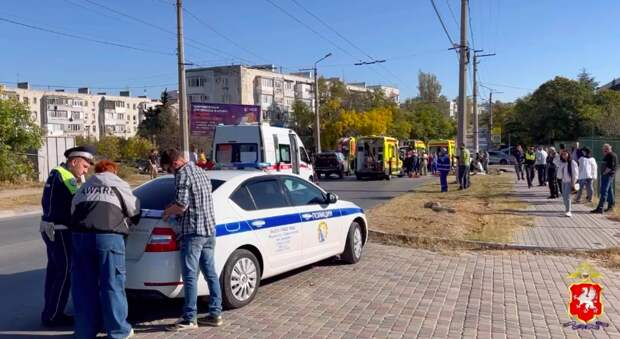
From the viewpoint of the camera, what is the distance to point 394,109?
84.0 metres

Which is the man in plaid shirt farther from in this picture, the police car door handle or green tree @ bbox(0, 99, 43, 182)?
green tree @ bbox(0, 99, 43, 182)

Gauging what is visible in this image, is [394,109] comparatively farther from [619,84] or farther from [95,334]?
[95,334]

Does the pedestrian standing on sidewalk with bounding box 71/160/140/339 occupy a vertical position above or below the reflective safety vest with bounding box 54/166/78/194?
below

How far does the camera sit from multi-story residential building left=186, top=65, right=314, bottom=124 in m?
88.6

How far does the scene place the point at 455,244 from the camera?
10344 millimetres

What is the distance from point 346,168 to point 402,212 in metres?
25.7

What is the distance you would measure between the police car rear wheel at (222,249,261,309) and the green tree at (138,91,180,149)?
171 ft

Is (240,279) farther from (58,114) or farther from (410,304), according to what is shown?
(58,114)

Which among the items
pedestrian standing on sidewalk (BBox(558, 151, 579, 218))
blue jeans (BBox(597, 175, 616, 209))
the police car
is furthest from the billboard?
the police car

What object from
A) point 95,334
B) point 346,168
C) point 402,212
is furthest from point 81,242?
point 346,168

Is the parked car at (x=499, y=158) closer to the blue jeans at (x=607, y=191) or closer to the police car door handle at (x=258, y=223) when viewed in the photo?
the blue jeans at (x=607, y=191)

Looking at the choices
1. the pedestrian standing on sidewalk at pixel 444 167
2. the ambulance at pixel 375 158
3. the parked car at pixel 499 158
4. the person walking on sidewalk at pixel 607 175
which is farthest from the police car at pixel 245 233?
the parked car at pixel 499 158

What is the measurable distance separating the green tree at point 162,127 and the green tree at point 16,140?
29480mm

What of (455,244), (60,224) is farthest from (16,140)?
(60,224)
